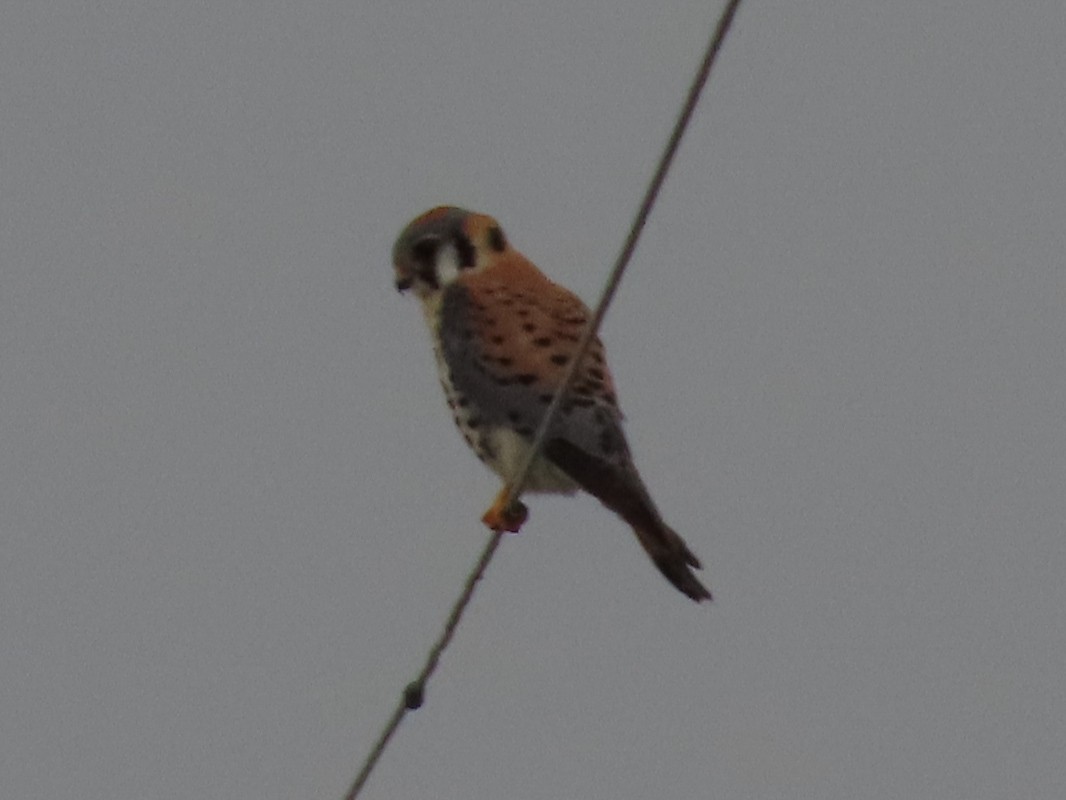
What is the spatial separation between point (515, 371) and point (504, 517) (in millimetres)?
601

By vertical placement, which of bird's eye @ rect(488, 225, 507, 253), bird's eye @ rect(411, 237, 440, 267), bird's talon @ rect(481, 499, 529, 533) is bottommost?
bird's talon @ rect(481, 499, 529, 533)

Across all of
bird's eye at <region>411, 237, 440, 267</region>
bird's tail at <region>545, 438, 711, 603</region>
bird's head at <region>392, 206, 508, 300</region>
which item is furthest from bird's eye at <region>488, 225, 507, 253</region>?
bird's tail at <region>545, 438, 711, 603</region>

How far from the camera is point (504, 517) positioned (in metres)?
7.25

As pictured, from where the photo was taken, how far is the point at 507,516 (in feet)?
23.8

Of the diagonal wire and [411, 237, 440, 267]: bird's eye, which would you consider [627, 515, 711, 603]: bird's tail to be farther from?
[411, 237, 440, 267]: bird's eye

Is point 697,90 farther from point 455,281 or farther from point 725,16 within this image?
point 455,281

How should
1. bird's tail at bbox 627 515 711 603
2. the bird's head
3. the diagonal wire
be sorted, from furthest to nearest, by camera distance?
the bird's head → bird's tail at bbox 627 515 711 603 → the diagonal wire

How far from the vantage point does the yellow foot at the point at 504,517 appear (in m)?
7.24

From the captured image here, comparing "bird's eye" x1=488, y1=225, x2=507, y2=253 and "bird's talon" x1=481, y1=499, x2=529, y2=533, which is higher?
"bird's eye" x1=488, y1=225, x2=507, y2=253

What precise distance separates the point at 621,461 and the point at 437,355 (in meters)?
0.95

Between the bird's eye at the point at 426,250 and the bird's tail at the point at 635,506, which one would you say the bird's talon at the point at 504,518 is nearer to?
the bird's tail at the point at 635,506

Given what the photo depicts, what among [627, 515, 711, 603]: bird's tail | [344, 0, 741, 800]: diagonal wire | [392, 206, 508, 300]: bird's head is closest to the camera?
[344, 0, 741, 800]: diagonal wire

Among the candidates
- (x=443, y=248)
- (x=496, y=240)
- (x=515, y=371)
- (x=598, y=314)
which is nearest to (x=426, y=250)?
(x=443, y=248)

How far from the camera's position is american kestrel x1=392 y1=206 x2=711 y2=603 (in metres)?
7.26
